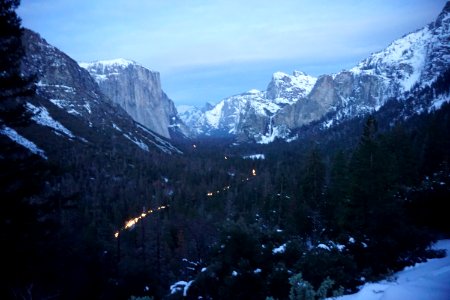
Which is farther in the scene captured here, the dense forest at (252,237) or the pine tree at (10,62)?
the dense forest at (252,237)

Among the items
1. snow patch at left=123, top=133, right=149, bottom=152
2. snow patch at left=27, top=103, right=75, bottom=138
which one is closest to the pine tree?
snow patch at left=27, top=103, right=75, bottom=138

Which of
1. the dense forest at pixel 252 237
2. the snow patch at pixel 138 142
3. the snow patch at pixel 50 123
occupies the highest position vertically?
the snow patch at pixel 50 123

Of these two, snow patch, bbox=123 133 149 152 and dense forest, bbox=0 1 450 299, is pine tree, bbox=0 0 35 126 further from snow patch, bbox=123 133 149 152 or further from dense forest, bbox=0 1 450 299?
snow patch, bbox=123 133 149 152

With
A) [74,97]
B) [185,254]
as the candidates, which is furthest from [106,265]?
[74,97]

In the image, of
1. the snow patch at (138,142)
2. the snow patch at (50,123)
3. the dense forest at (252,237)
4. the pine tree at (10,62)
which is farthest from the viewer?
the snow patch at (138,142)

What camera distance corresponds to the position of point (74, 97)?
200 meters

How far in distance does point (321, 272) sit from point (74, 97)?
210482mm

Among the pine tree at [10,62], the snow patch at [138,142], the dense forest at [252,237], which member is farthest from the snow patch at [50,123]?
the pine tree at [10,62]

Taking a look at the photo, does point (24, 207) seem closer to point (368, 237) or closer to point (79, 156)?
point (368, 237)

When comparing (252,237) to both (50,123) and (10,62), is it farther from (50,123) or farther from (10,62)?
(50,123)

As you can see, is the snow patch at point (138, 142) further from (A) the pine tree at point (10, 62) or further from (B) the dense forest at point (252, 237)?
(A) the pine tree at point (10, 62)

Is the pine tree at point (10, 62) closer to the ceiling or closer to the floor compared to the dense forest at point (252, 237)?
closer to the ceiling

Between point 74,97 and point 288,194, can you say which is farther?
point 74,97

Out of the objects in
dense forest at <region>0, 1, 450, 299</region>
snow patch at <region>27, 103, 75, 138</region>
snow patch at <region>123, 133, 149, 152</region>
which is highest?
snow patch at <region>27, 103, 75, 138</region>
